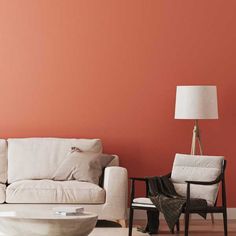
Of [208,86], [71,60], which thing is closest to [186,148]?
[208,86]

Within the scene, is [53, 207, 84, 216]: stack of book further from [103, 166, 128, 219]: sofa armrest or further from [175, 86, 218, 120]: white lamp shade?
[175, 86, 218, 120]: white lamp shade

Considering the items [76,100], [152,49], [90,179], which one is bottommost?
[90,179]

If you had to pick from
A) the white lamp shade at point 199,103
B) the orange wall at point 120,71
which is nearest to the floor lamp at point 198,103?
the white lamp shade at point 199,103

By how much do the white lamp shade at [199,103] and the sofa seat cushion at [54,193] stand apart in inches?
49.0

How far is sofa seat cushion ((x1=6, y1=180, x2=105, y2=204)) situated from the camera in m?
6.86

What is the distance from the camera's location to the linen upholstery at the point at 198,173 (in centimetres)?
655

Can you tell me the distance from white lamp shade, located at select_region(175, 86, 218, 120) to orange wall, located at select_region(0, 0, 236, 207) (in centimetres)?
58

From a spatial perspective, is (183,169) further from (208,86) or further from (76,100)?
(76,100)

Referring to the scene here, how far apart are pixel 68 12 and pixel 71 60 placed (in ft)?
1.70

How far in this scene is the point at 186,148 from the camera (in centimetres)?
800

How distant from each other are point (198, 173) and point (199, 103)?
88cm

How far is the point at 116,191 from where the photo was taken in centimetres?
693

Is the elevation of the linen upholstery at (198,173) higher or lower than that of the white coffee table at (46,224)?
higher

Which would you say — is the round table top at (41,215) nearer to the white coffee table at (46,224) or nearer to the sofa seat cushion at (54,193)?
the white coffee table at (46,224)
